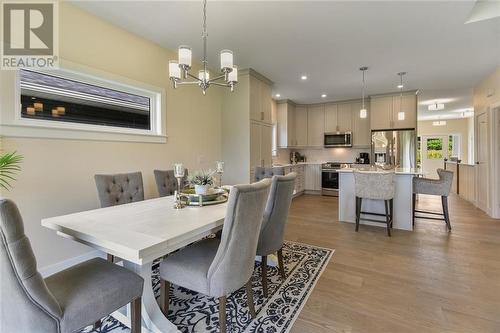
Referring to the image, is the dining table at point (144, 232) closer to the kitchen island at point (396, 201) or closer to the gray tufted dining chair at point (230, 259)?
the gray tufted dining chair at point (230, 259)

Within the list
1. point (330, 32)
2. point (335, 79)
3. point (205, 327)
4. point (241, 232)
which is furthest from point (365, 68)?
point (205, 327)

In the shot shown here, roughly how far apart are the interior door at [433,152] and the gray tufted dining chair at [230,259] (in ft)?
36.9

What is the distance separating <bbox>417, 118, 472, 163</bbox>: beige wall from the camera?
952cm

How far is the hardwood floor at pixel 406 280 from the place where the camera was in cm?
170

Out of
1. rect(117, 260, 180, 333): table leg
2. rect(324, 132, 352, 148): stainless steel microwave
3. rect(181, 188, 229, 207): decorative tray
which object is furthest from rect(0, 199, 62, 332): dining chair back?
rect(324, 132, 352, 148): stainless steel microwave

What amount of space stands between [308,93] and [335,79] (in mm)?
1154

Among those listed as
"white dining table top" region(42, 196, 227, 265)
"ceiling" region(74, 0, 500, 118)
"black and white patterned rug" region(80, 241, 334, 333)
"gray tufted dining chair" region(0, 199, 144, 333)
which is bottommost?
"black and white patterned rug" region(80, 241, 334, 333)

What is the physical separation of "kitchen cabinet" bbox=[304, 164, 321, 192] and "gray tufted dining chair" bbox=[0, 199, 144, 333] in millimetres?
5940

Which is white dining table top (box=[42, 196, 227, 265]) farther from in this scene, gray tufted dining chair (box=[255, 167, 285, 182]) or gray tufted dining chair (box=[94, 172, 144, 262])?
gray tufted dining chair (box=[255, 167, 285, 182])

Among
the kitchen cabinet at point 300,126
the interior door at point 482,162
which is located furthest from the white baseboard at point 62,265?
the interior door at point 482,162

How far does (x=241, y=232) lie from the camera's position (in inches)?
54.7

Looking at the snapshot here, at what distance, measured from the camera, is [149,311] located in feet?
5.06

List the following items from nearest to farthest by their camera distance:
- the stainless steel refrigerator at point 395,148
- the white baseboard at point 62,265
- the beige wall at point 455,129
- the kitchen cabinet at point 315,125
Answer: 1. the white baseboard at point 62,265
2. the stainless steel refrigerator at point 395,148
3. the kitchen cabinet at point 315,125
4. the beige wall at point 455,129

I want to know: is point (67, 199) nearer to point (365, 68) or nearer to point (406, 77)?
point (365, 68)
